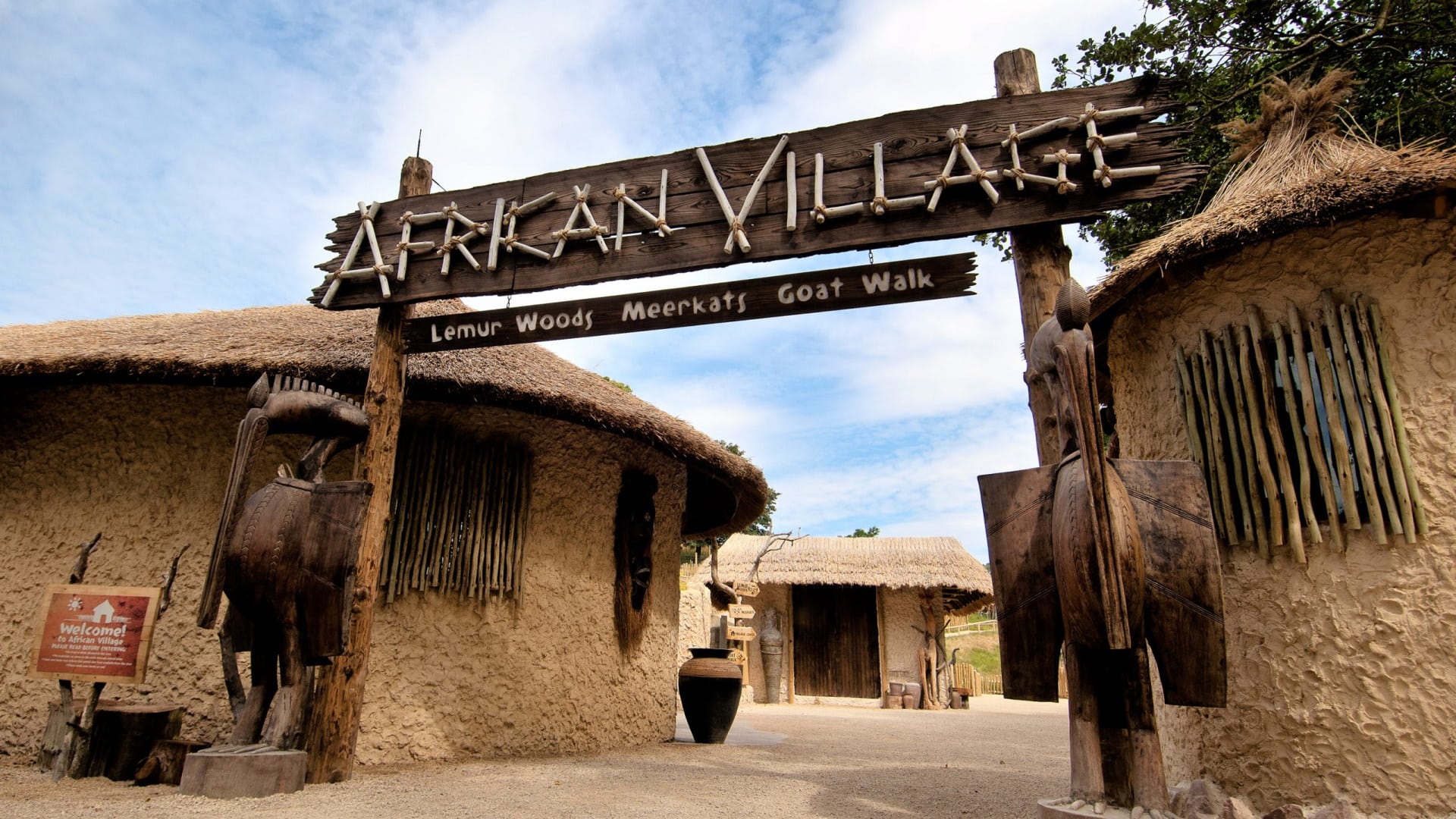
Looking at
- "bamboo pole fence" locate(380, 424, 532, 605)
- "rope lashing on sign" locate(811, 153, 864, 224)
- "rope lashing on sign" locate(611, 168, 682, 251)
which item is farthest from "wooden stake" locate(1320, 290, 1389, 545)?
"bamboo pole fence" locate(380, 424, 532, 605)

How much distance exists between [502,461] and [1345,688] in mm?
5052

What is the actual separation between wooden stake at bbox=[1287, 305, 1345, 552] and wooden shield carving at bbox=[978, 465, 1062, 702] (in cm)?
145

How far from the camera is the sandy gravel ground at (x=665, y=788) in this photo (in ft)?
12.3

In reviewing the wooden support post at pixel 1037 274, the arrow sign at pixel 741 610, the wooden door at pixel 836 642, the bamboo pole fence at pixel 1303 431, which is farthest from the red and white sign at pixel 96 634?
the wooden door at pixel 836 642

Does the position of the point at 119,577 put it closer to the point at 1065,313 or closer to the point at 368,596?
the point at 368,596

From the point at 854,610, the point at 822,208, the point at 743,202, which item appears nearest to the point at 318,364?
the point at 743,202

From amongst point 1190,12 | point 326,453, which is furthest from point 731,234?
point 1190,12

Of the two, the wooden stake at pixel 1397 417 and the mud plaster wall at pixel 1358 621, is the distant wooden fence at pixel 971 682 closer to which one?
the mud plaster wall at pixel 1358 621

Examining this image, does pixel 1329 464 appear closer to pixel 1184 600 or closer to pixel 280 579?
pixel 1184 600

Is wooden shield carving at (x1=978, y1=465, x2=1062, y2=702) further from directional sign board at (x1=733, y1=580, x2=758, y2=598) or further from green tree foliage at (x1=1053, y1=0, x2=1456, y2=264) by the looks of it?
directional sign board at (x1=733, y1=580, x2=758, y2=598)

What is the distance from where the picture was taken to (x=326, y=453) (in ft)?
14.5

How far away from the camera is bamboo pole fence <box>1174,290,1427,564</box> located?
3607mm

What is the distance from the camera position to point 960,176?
4230 millimetres

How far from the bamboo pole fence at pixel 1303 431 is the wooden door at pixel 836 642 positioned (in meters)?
11.0
